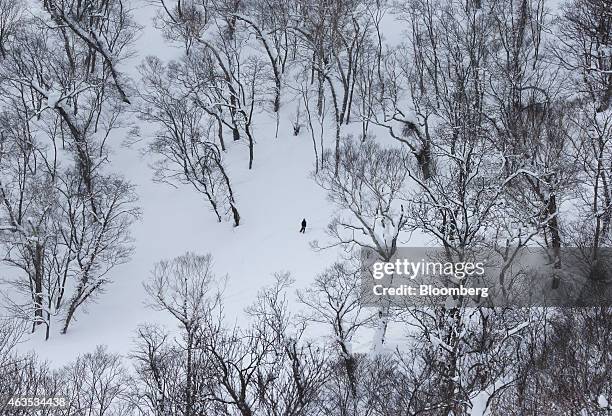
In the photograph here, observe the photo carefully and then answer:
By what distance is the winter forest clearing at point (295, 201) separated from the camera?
18.2m

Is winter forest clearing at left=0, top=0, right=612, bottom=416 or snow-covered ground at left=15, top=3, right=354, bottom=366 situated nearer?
winter forest clearing at left=0, top=0, right=612, bottom=416

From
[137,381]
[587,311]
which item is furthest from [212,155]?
[587,311]

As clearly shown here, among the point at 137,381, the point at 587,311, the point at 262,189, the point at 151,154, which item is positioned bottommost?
the point at 137,381

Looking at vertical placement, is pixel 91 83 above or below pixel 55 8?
below

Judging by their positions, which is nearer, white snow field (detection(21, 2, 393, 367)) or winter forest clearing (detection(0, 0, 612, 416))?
winter forest clearing (detection(0, 0, 612, 416))

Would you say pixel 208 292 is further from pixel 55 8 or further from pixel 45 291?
pixel 55 8

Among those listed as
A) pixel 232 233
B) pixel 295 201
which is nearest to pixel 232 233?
pixel 232 233

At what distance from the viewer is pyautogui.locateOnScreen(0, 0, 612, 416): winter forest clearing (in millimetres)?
18156

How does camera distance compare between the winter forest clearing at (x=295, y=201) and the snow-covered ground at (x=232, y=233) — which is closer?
the winter forest clearing at (x=295, y=201)

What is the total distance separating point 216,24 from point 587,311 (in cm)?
3123

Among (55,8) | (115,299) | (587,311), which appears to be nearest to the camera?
(587,311)

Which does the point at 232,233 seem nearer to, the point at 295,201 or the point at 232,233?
the point at 232,233

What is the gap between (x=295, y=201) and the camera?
32062 millimetres

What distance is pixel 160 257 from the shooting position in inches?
1197
